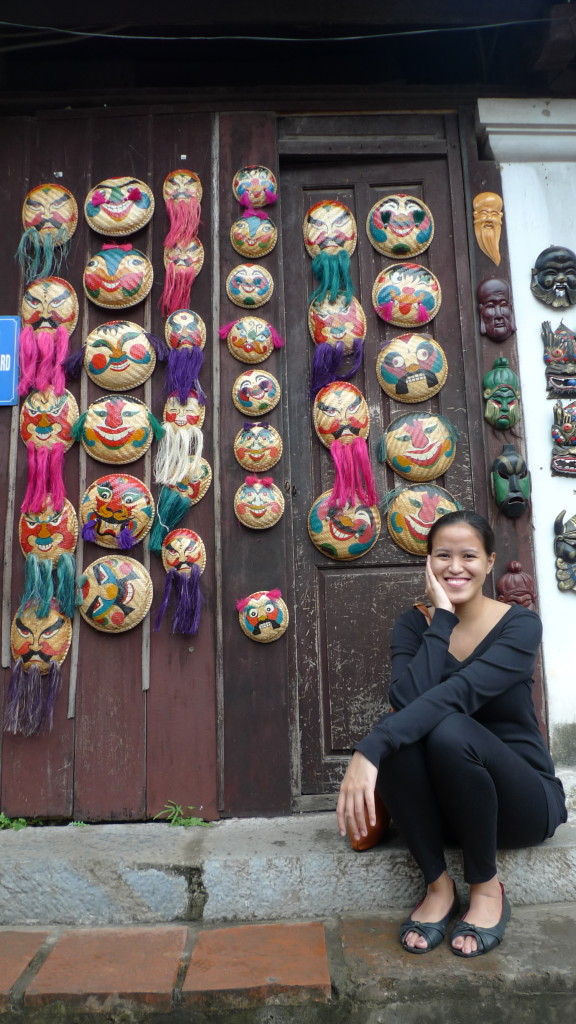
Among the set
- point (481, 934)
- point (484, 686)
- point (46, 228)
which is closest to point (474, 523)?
point (484, 686)

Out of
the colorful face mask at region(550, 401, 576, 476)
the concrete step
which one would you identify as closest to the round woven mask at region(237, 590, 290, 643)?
Result: the concrete step

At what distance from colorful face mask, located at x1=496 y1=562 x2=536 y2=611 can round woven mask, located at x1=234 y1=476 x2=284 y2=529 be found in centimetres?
75

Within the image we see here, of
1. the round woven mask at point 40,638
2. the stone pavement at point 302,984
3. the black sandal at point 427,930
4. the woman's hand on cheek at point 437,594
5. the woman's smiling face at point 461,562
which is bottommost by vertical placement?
the stone pavement at point 302,984

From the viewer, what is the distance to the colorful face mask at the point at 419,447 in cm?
273

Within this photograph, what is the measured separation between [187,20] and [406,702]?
2.36 metres

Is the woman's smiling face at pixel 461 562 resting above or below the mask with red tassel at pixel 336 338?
below

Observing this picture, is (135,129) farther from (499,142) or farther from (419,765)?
(419,765)

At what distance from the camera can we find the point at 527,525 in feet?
8.75

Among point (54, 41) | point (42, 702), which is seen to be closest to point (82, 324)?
point (54, 41)

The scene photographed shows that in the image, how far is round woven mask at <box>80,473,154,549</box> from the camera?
260 cm

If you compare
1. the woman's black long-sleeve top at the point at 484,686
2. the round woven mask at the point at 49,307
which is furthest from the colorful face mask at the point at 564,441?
the round woven mask at the point at 49,307

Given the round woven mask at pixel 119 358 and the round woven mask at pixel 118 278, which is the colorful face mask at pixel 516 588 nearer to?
the round woven mask at pixel 119 358

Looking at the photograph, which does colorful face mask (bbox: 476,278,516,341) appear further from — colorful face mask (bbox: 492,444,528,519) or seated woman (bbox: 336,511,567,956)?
seated woman (bbox: 336,511,567,956)

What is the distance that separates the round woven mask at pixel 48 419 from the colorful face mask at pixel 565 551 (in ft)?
5.35
